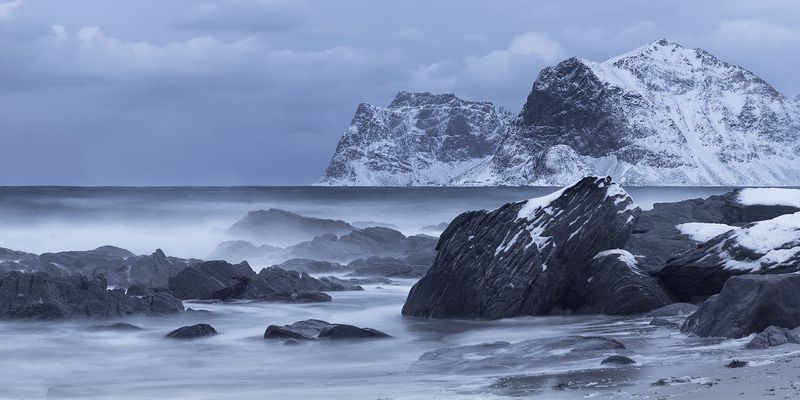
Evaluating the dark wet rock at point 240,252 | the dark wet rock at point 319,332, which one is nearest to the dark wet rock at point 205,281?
the dark wet rock at point 319,332

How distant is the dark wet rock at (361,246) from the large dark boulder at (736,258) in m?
17.5

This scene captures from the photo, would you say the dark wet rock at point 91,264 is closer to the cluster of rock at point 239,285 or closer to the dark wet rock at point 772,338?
the cluster of rock at point 239,285

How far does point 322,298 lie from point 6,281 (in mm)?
6194

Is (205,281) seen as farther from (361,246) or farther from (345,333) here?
(361,246)

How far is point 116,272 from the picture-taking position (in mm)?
27578

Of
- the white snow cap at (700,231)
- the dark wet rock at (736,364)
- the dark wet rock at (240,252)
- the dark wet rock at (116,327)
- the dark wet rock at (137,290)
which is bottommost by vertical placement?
the dark wet rock at (116,327)

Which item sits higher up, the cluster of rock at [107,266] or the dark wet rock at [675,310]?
the cluster of rock at [107,266]

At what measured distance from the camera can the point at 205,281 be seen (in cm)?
2391

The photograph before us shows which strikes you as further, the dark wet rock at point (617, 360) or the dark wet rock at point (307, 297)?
the dark wet rock at point (307, 297)

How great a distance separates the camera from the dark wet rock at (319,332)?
53.7 ft

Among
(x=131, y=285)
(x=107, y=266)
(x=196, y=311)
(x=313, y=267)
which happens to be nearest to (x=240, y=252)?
(x=313, y=267)

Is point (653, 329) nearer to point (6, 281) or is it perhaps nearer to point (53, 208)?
point (6, 281)

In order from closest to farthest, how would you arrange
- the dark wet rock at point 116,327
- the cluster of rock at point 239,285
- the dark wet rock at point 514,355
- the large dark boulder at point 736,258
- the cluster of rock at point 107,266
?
the dark wet rock at point 514,355 < the large dark boulder at point 736,258 < the dark wet rock at point 116,327 < the cluster of rock at point 239,285 < the cluster of rock at point 107,266

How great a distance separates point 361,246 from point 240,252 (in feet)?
13.6
